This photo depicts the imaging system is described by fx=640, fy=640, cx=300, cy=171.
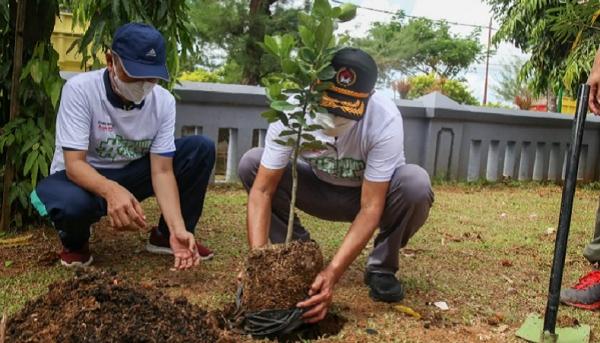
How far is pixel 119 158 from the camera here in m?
2.92

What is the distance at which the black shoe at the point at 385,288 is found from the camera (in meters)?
2.65

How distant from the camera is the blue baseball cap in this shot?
2529 mm

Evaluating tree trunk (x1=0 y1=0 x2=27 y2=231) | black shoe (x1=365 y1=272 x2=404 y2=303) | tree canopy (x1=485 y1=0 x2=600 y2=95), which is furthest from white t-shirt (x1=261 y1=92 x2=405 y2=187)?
tree canopy (x1=485 y1=0 x2=600 y2=95)

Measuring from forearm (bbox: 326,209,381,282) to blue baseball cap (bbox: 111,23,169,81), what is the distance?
99cm

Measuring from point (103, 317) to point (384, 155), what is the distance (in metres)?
1.16

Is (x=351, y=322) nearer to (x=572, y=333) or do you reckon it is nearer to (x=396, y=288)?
(x=396, y=288)

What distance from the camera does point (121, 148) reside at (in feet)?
→ 9.45

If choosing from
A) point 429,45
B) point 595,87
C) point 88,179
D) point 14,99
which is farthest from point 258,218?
point 429,45

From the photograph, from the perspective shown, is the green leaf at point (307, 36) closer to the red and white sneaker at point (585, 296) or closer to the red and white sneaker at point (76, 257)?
the red and white sneaker at point (76, 257)

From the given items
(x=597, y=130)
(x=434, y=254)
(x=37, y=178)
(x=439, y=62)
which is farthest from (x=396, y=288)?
(x=439, y=62)

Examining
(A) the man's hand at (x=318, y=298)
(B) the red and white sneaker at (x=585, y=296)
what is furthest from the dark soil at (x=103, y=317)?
(B) the red and white sneaker at (x=585, y=296)

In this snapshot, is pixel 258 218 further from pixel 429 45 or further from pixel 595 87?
pixel 429 45

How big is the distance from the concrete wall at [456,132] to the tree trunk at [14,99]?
7.18 feet

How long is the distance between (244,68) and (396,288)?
937cm
